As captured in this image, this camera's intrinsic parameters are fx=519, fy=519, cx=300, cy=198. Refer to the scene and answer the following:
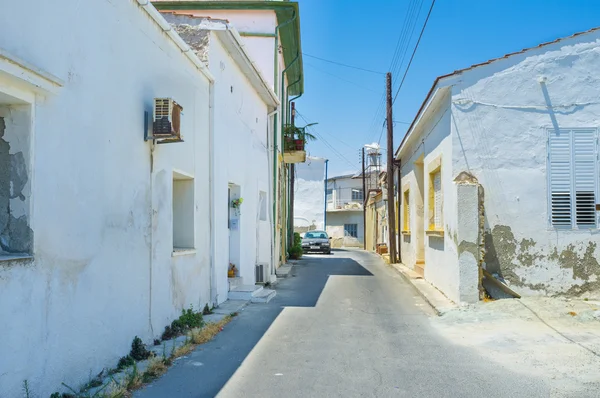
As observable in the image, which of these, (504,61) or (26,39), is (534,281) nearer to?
(504,61)

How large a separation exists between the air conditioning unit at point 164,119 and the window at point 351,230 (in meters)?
41.7

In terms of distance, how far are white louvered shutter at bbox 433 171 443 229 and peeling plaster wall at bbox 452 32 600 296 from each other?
2.17 m

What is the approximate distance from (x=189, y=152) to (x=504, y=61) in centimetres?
624

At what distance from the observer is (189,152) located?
802 centimetres

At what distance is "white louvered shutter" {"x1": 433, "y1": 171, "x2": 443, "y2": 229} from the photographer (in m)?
12.0

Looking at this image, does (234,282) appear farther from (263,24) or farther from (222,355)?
(263,24)

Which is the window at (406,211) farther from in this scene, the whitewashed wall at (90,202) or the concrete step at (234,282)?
the whitewashed wall at (90,202)

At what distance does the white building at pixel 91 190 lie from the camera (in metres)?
3.94

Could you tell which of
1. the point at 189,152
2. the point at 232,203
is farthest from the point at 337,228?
the point at 189,152

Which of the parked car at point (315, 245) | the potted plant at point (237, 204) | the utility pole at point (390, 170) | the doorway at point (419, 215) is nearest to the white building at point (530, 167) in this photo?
the potted plant at point (237, 204)

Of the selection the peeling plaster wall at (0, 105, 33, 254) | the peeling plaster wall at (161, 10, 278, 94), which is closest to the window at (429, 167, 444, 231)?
the peeling plaster wall at (161, 10, 278, 94)

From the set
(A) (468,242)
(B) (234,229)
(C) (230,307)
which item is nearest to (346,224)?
(B) (234,229)

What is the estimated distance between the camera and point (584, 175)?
32.1 feet

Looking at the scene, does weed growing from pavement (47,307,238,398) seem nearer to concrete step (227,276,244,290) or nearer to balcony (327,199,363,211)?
concrete step (227,276,244,290)
